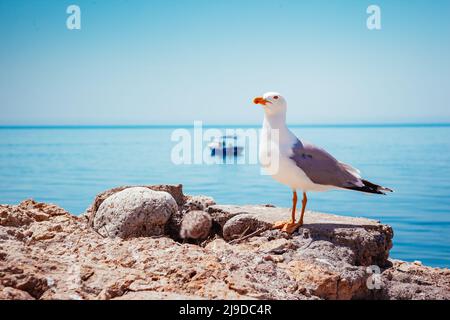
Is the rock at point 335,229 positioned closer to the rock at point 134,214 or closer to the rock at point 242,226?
the rock at point 242,226

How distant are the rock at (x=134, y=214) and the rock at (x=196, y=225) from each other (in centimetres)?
21

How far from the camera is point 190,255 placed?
461cm

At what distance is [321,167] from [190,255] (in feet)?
6.44

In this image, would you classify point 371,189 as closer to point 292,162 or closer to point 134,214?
point 292,162

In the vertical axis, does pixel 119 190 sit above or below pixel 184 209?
above

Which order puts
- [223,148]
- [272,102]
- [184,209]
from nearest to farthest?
[272,102], [184,209], [223,148]

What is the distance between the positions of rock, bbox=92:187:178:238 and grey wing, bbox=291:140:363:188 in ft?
5.23

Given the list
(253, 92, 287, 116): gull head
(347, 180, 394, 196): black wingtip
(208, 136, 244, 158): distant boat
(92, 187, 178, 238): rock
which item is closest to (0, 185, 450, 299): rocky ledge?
(92, 187, 178, 238): rock

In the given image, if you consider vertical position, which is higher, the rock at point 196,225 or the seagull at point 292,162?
the seagull at point 292,162

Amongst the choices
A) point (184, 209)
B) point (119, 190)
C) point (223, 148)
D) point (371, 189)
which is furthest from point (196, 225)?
point (223, 148)

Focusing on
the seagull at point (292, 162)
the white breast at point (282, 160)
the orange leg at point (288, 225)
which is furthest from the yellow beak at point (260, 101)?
the orange leg at point (288, 225)

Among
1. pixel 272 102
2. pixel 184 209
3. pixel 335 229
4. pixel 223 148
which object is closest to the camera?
pixel 335 229

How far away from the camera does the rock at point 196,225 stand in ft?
19.0
